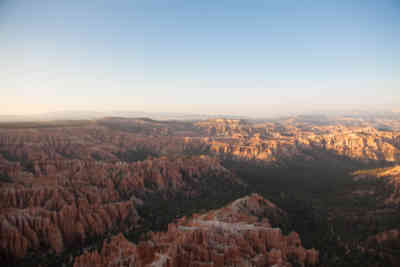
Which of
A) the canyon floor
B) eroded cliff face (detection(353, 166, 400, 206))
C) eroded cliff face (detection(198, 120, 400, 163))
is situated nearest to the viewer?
the canyon floor

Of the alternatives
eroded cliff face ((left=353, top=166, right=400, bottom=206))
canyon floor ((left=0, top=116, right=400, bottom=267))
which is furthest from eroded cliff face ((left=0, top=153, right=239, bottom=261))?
eroded cliff face ((left=353, top=166, right=400, bottom=206))

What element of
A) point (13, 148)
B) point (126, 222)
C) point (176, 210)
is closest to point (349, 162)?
point (176, 210)

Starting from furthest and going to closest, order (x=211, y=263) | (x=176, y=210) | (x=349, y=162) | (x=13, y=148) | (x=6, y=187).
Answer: (x=349, y=162), (x=13, y=148), (x=176, y=210), (x=6, y=187), (x=211, y=263)

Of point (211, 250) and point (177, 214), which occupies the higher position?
point (211, 250)

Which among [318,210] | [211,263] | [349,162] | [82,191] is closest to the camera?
[211,263]

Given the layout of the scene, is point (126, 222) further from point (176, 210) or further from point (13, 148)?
point (13, 148)

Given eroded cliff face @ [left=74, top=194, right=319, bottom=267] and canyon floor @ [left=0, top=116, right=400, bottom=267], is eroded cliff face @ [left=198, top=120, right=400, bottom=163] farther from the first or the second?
eroded cliff face @ [left=74, top=194, right=319, bottom=267]

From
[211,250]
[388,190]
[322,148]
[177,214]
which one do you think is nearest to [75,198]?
[177,214]

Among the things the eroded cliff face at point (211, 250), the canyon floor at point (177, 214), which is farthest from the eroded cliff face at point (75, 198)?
the eroded cliff face at point (211, 250)

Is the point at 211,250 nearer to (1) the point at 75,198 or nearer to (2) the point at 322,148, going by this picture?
(1) the point at 75,198
